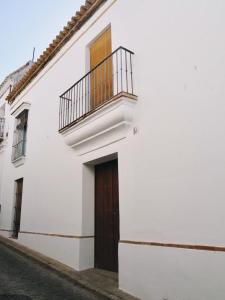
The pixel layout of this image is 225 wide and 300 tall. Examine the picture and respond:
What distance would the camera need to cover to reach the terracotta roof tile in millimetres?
6023

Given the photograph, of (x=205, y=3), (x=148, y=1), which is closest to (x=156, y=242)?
(x=205, y=3)

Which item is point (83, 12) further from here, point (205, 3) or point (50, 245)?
point (50, 245)

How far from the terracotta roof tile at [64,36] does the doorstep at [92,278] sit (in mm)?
5059

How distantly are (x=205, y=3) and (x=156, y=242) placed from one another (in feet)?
10.4

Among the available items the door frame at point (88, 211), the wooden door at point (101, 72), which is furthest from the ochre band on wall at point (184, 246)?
the wooden door at point (101, 72)

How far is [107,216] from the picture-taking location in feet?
17.4

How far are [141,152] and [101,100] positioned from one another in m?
1.79

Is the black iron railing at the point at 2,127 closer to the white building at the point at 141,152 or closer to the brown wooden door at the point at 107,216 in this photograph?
the white building at the point at 141,152

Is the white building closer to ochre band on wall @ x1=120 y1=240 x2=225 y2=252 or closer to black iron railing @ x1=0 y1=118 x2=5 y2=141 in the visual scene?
ochre band on wall @ x1=120 y1=240 x2=225 y2=252

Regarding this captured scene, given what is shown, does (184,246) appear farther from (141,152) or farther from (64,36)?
(64,36)

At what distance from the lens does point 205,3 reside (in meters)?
3.67

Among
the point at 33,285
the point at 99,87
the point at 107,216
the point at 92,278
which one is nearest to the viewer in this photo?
the point at 33,285

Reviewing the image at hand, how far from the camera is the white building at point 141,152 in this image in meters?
3.32

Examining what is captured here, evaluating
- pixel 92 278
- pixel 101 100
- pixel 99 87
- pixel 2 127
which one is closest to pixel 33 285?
pixel 92 278
